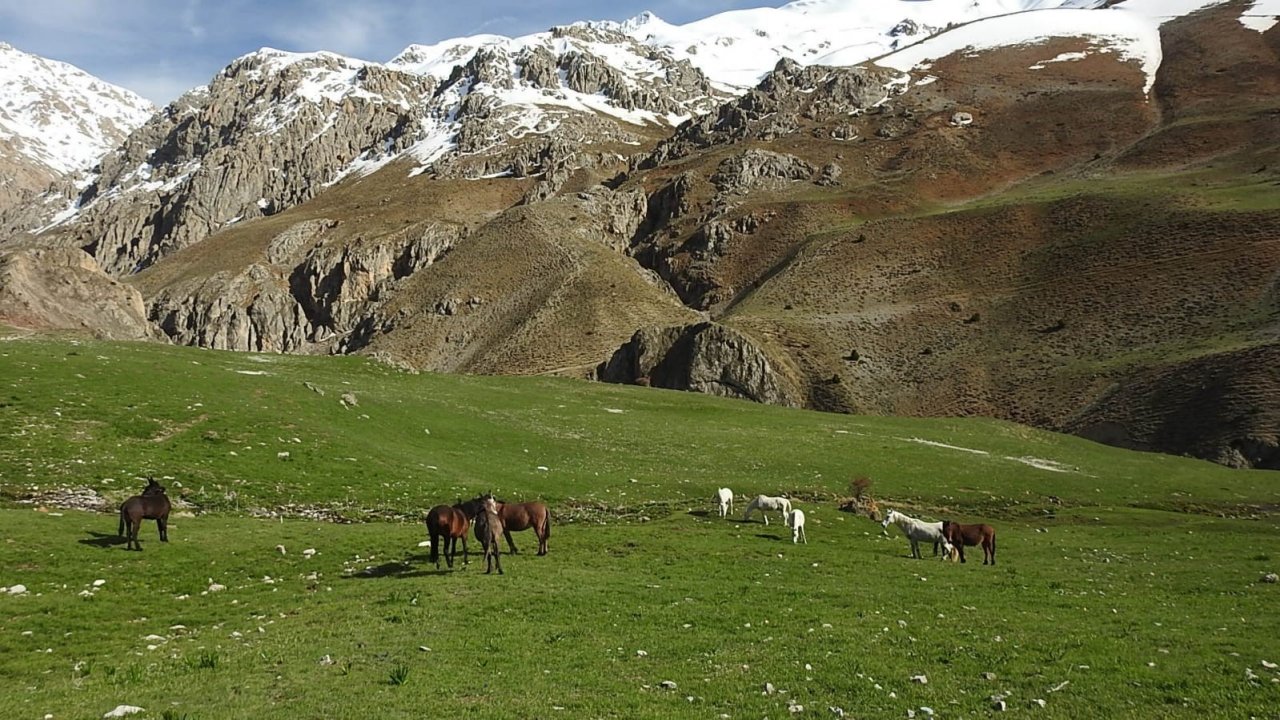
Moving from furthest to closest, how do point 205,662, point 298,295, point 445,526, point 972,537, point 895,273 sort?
point 298,295, point 895,273, point 972,537, point 445,526, point 205,662

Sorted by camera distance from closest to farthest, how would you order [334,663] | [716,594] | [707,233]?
[334,663] → [716,594] → [707,233]

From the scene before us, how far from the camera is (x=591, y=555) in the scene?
23.0 meters

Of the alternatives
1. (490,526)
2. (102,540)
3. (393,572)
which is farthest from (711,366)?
(102,540)

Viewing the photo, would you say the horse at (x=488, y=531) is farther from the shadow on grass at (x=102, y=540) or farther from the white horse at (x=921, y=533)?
the white horse at (x=921, y=533)

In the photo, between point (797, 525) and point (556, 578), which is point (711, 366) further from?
point (556, 578)

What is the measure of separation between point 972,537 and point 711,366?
2792 inches

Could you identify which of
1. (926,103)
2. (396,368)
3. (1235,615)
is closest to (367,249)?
(396,368)

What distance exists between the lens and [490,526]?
2045 cm

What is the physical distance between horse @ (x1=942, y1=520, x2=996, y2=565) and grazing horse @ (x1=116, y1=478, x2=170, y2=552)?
80.8 ft

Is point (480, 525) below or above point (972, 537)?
above

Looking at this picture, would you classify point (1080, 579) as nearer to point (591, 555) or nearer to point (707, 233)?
point (591, 555)

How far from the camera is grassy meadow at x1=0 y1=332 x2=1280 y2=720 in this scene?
38.7 ft

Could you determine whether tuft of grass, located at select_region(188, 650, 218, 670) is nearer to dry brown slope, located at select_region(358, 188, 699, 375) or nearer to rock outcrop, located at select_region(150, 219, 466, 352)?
dry brown slope, located at select_region(358, 188, 699, 375)

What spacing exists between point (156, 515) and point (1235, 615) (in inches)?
1091
